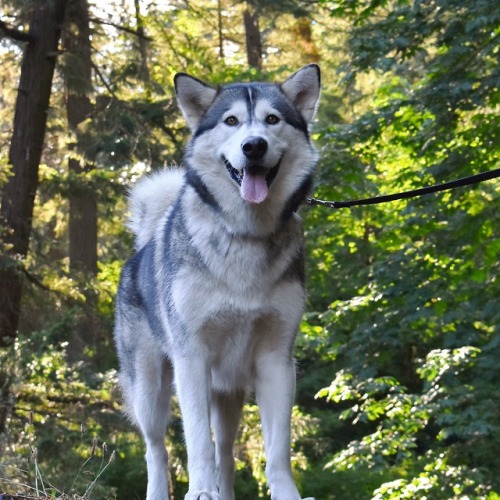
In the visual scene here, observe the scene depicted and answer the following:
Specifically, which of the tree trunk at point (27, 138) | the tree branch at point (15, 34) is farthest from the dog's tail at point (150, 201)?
the tree branch at point (15, 34)

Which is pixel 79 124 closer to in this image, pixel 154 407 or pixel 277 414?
pixel 154 407

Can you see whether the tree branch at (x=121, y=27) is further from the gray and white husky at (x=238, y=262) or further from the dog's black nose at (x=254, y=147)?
the dog's black nose at (x=254, y=147)

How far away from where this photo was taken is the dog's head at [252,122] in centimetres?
418

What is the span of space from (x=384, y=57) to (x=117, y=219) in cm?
892

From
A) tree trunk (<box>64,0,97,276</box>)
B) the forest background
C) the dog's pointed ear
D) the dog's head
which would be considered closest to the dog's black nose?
the dog's head

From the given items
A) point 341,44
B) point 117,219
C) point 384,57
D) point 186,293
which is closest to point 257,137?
point 186,293

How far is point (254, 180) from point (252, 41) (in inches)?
705

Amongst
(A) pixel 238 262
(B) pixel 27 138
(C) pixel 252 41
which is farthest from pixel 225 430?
(C) pixel 252 41

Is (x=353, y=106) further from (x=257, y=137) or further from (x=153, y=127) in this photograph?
(x=257, y=137)

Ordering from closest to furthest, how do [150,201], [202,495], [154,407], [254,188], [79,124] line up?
[202,495] → [254,188] → [154,407] → [150,201] → [79,124]

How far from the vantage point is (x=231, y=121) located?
4.36 m

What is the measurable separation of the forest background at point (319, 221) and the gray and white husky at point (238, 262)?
12.5ft

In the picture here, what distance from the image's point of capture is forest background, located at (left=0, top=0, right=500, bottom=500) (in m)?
10.2

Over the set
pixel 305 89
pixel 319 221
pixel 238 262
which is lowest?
pixel 238 262
